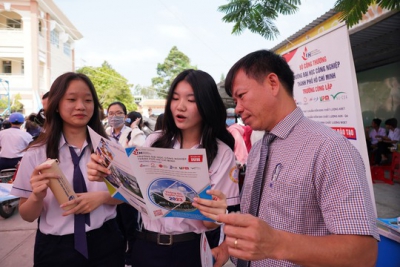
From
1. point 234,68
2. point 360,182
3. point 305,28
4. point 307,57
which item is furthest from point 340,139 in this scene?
point 305,28

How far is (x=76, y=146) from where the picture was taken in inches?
64.8

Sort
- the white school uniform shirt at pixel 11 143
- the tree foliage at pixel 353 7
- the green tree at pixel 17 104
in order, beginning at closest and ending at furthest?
the tree foliage at pixel 353 7 → the white school uniform shirt at pixel 11 143 → the green tree at pixel 17 104

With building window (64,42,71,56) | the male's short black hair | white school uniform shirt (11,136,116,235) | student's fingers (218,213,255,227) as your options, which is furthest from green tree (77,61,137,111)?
student's fingers (218,213,255,227)

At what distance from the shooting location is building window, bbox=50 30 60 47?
93.1 ft

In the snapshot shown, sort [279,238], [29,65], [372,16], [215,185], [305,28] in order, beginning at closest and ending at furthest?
[279,238], [215,185], [372,16], [305,28], [29,65]

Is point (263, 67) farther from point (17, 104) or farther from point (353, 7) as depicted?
point (17, 104)

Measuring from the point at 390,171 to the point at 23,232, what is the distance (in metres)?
7.16

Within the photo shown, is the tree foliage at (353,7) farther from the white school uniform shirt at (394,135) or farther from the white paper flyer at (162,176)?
the white school uniform shirt at (394,135)

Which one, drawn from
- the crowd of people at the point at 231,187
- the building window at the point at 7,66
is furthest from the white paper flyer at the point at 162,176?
the building window at the point at 7,66

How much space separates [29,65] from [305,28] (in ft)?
80.4

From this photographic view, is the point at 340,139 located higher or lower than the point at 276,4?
lower

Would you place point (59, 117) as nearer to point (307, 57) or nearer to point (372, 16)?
point (307, 57)

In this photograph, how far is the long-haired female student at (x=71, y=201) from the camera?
146 centimetres

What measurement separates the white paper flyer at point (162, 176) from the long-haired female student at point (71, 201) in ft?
1.24
